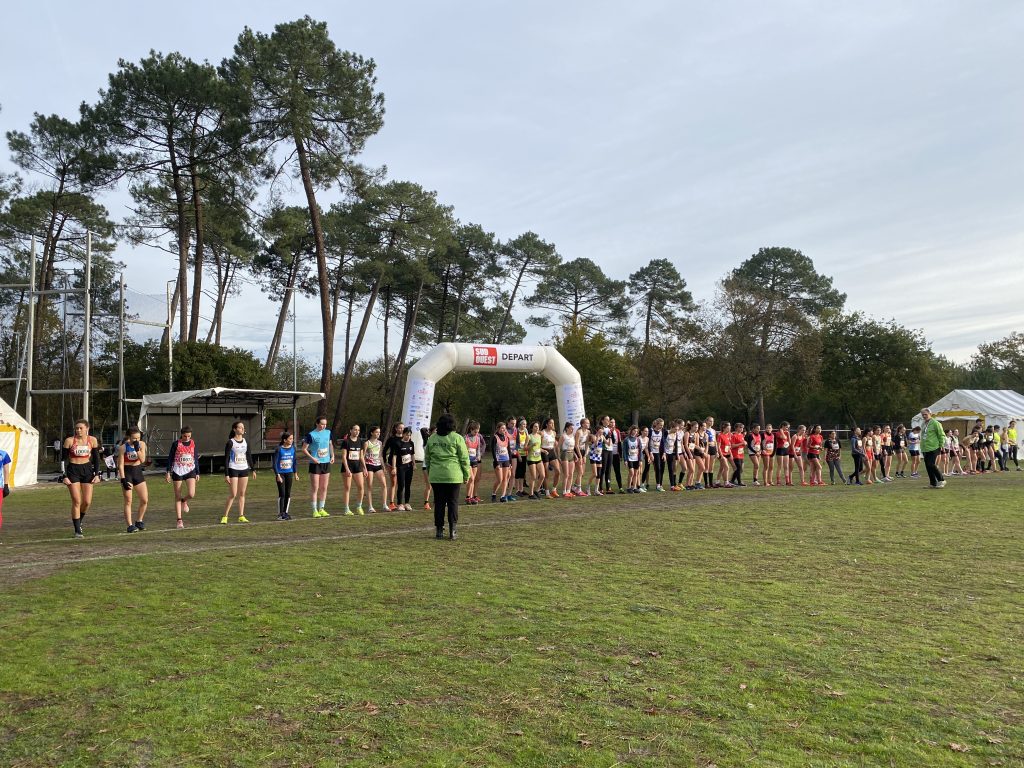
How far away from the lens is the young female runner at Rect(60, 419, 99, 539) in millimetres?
11172

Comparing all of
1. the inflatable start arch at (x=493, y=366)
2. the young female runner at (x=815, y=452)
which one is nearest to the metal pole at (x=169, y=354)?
the inflatable start arch at (x=493, y=366)

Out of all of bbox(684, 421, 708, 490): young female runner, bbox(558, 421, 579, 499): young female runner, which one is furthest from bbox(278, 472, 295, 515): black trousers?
bbox(684, 421, 708, 490): young female runner

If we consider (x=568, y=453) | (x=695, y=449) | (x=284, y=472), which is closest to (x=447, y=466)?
(x=284, y=472)

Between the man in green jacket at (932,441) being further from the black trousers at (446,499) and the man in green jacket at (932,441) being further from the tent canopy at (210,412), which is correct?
the tent canopy at (210,412)

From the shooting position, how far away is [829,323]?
Answer: 52.4 m

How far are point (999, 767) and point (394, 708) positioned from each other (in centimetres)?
284

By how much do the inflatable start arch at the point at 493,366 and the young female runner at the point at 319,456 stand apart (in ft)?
32.1

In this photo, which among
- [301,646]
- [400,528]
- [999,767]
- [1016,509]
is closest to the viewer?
[999,767]

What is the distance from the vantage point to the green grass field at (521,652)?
12.2 ft

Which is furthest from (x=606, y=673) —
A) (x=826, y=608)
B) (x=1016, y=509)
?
(x=1016, y=509)

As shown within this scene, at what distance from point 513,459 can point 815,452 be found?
7927 millimetres

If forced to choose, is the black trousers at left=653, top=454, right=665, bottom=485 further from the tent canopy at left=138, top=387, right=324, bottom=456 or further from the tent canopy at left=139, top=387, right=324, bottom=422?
the tent canopy at left=138, top=387, right=324, bottom=456

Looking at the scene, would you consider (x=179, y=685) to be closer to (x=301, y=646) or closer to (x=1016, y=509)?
(x=301, y=646)

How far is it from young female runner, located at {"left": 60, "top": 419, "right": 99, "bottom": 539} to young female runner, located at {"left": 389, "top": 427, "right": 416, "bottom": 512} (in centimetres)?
508
